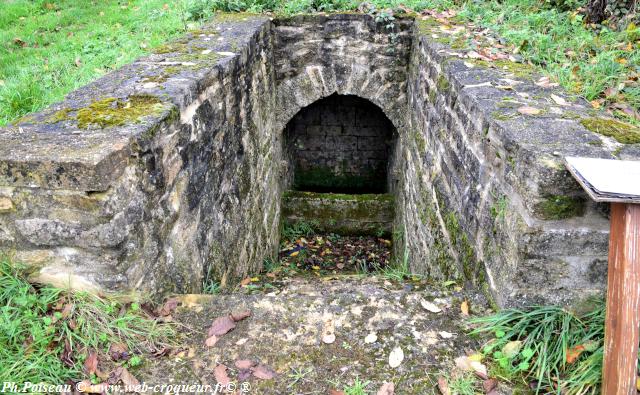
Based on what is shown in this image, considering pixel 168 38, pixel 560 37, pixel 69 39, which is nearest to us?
pixel 560 37

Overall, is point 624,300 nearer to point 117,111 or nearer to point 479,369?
point 479,369

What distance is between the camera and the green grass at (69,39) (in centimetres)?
421

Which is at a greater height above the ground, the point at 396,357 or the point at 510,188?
the point at 510,188

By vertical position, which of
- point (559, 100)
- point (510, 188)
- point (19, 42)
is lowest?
point (510, 188)

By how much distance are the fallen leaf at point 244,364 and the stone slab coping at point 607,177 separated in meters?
1.43

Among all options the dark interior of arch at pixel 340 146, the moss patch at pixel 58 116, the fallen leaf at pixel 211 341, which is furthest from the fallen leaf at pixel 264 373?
the dark interior of arch at pixel 340 146

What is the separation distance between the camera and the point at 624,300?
1.49 meters

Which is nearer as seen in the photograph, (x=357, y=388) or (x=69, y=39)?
(x=357, y=388)

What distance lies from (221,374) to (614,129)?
80.9 inches

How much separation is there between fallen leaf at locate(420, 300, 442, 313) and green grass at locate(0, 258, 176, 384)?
1.19m

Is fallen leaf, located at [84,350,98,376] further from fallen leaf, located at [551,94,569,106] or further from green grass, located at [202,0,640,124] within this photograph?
green grass, located at [202,0,640,124]

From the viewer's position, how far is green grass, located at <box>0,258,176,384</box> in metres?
1.69

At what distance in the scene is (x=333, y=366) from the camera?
1879 mm

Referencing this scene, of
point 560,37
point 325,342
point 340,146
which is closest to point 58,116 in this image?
point 325,342
